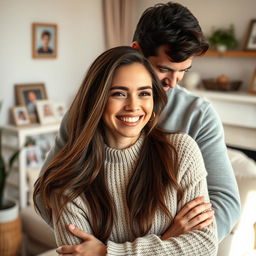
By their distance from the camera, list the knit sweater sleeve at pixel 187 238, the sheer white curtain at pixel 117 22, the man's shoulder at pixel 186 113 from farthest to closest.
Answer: the sheer white curtain at pixel 117 22 → the man's shoulder at pixel 186 113 → the knit sweater sleeve at pixel 187 238

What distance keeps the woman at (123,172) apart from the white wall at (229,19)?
222cm

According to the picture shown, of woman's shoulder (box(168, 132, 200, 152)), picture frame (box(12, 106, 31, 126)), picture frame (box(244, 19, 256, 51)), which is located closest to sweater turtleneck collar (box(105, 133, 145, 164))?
woman's shoulder (box(168, 132, 200, 152))

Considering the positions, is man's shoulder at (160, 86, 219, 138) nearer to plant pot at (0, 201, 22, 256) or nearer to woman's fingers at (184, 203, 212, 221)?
woman's fingers at (184, 203, 212, 221)

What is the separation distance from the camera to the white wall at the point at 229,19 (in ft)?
11.0

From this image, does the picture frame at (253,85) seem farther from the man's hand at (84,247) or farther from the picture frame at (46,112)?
the man's hand at (84,247)

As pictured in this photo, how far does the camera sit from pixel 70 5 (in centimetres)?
367

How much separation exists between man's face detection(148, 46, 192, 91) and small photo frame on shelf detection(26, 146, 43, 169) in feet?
7.62

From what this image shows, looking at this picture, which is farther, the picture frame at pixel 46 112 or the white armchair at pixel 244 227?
the picture frame at pixel 46 112

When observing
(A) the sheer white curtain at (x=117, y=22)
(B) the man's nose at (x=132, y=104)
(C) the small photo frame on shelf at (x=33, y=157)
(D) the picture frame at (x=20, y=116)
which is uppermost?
(A) the sheer white curtain at (x=117, y=22)

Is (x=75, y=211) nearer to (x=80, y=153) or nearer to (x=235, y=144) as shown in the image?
(x=80, y=153)

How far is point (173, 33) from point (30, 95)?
241 cm

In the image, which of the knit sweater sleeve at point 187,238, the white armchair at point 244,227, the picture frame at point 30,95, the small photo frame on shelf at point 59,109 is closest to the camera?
the knit sweater sleeve at point 187,238

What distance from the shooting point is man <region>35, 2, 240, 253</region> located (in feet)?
4.00

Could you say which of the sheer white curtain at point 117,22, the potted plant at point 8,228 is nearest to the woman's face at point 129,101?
the potted plant at point 8,228
